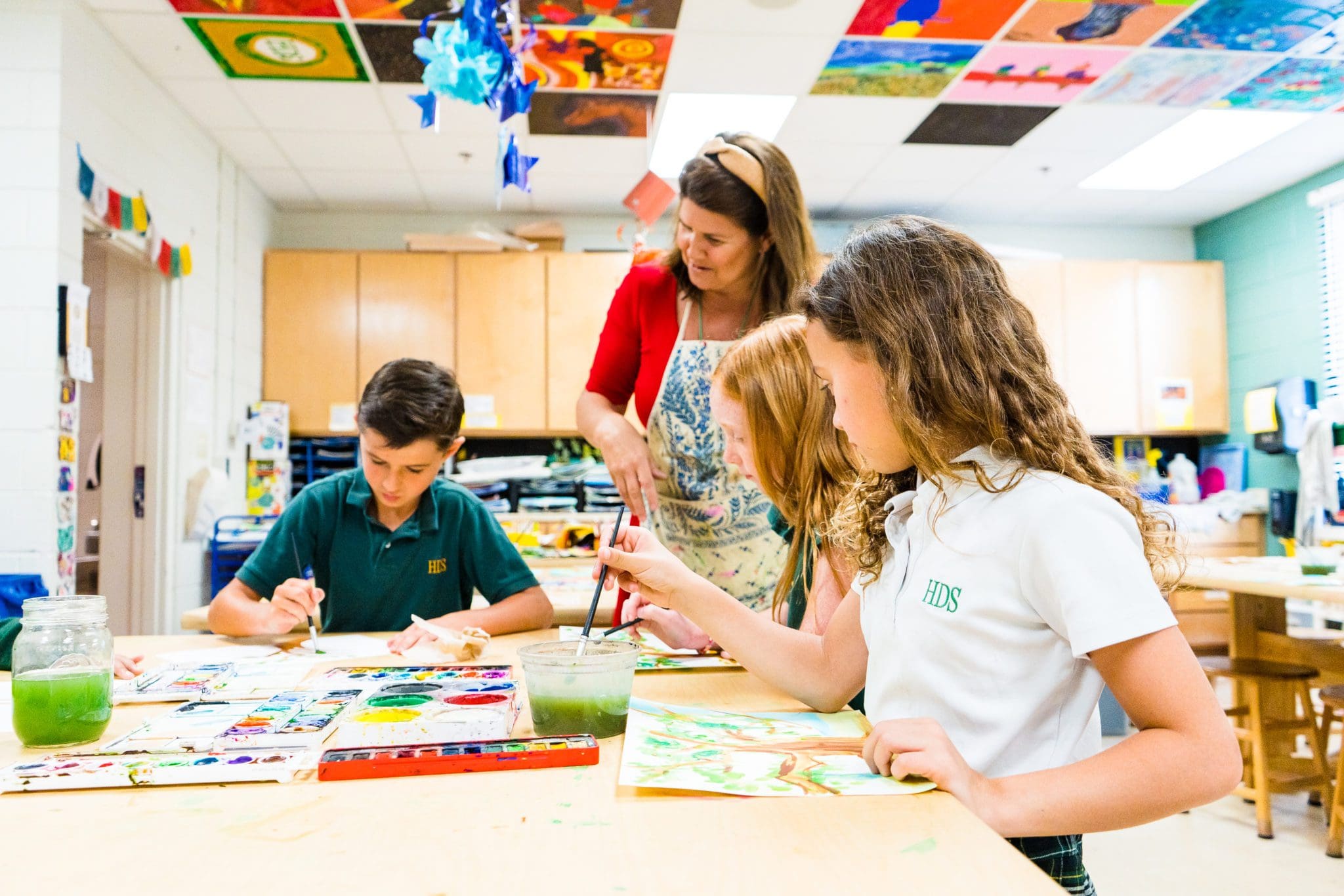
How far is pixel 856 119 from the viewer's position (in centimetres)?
397

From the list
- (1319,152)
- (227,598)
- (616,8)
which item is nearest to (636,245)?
(616,8)

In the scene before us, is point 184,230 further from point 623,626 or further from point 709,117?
point 623,626

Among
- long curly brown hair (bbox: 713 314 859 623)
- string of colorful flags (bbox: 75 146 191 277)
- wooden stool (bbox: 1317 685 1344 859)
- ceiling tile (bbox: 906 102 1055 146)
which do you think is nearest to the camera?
long curly brown hair (bbox: 713 314 859 623)

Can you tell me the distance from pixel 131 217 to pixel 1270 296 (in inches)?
205

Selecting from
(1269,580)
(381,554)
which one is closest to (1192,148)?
(1269,580)

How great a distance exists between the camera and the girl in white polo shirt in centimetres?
73

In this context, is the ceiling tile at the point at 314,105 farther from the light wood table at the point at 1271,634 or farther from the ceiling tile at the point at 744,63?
the light wood table at the point at 1271,634

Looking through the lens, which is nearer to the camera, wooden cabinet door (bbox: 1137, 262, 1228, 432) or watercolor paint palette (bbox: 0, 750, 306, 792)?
watercolor paint palette (bbox: 0, 750, 306, 792)

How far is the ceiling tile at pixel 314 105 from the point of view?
143 inches

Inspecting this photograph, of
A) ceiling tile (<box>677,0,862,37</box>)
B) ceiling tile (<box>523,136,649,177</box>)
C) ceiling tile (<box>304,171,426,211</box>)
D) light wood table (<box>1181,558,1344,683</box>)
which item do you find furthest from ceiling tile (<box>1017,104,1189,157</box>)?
ceiling tile (<box>304,171,426,211</box>)

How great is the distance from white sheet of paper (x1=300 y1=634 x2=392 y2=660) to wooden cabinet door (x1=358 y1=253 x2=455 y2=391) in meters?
3.44

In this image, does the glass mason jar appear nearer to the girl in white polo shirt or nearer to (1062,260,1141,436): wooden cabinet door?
the girl in white polo shirt

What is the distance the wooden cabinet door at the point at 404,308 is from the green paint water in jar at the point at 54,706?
4.05 meters

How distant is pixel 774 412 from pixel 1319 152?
4.33 meters
